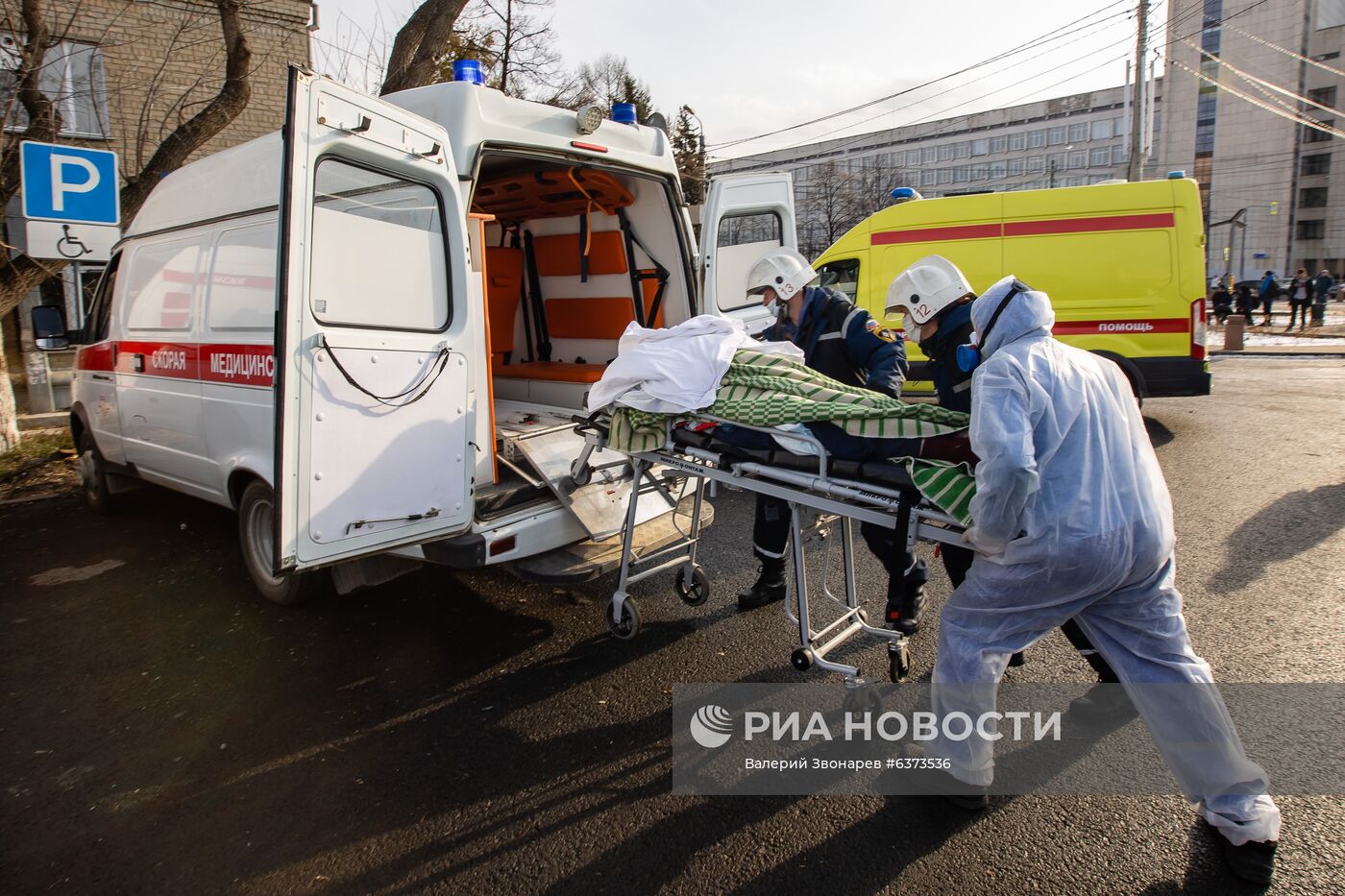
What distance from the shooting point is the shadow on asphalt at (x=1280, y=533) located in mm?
4605

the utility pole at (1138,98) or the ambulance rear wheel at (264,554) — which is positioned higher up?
the utility pole at (1138,98)

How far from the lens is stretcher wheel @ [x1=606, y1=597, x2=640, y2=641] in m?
3.87

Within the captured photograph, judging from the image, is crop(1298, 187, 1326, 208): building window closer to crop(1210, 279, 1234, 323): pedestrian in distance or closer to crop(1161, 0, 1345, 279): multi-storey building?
crop(1161, 0, 1345, 279): multi-storey building

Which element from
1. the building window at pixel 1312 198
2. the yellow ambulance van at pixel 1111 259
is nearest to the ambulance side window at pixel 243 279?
the yellow ambulance van at pixel 1111 259

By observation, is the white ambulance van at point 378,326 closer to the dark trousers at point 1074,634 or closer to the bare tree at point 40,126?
the dark trousers at point 1074,634

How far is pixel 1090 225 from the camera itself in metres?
8.21

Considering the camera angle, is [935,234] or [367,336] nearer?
[367,336]

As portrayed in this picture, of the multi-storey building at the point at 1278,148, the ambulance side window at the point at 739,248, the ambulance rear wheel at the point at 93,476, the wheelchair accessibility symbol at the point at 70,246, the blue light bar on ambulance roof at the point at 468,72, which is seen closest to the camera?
the blue light bar on ambulance roof at the point at 468,72

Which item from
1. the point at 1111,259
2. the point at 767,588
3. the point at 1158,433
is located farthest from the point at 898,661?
the point at 1158,433

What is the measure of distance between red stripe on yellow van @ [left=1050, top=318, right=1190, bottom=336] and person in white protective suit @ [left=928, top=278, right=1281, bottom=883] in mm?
6338

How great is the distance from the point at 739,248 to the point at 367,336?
3.17m

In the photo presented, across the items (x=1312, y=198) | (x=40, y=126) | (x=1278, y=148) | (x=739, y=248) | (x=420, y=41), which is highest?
(x=1278, y=148)

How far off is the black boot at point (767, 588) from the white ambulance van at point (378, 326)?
613 mm

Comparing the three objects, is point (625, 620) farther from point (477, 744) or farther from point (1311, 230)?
point (1311, 230)
